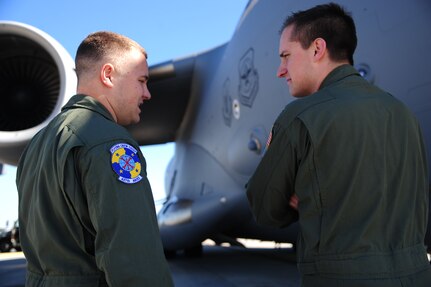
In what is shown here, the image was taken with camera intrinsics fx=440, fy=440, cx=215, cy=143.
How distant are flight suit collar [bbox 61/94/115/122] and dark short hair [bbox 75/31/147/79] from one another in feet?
0.38

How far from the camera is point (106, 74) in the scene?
138cm

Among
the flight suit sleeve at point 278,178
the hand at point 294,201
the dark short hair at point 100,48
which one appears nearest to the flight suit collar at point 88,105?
the dark short hair at point 100,48

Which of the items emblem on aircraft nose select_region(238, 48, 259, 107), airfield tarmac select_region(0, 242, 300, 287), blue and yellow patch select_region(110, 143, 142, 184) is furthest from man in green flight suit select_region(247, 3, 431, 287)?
airfield tarmac select_region(0, 242, 300, 287)

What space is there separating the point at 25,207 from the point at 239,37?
148 inches

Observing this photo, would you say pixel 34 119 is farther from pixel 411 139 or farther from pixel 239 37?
pixel 411 139

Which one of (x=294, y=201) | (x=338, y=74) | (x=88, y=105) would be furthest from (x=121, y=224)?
(x=338, y=74)

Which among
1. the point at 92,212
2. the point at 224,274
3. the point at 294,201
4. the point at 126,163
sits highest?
the point at 126,163

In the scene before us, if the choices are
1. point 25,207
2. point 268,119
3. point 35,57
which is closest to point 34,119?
point 35,57

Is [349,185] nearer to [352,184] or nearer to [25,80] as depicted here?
[352,184]

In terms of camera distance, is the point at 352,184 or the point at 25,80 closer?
the point at 352,184

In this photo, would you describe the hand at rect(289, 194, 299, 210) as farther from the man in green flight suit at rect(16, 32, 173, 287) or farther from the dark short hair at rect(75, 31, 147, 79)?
the dark short hair at rect(75, 31, 147, 79)

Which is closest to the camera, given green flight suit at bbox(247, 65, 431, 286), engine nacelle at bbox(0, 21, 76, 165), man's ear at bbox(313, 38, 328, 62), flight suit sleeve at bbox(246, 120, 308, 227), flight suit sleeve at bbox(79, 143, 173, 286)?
flight suit sleeve at bbox(79, 143, 173, 286)

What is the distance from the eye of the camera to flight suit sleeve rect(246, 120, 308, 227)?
1245 mm

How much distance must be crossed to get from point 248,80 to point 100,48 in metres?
2.96
